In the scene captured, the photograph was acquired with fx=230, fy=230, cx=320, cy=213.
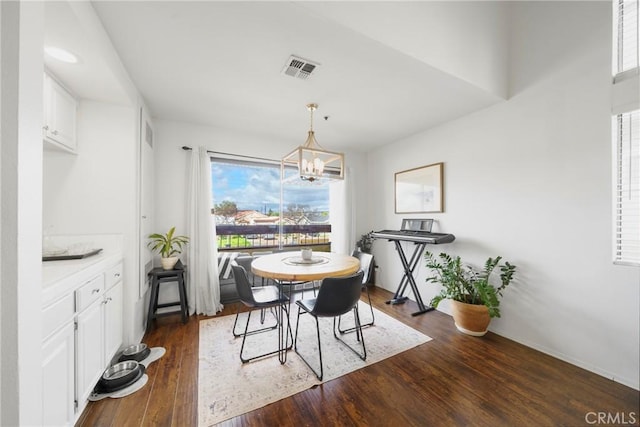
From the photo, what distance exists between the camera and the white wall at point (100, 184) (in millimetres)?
1925

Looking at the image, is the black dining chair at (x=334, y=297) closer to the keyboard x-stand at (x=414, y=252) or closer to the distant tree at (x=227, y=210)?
the keyboard x-stand at (x=414, y=252)

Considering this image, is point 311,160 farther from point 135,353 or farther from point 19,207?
point 135,353

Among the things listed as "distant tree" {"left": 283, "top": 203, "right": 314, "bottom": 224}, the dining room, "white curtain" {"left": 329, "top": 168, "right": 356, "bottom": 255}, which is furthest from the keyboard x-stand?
"distant tree" {"left": 283, "top": 203, "right": 314, "bottom": 224}

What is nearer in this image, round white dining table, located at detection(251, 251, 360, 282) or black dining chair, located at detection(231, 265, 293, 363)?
round white dining table, located at detection(251, 251, 360, 282)

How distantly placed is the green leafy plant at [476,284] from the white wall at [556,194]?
118 millimetres

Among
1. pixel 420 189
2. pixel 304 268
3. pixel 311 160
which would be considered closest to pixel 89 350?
pixel 304 268

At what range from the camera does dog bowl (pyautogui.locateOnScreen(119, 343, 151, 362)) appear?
197 cm

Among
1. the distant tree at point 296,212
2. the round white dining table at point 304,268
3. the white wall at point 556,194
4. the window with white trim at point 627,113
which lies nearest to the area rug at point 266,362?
the round white dining table at point 304,268

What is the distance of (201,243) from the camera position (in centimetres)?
300

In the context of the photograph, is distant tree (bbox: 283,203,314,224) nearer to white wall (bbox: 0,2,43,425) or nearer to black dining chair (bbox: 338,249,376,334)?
black dining chair (bbox: 338,249,376,334)

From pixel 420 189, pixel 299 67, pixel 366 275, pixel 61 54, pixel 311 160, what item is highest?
pixel 299 67

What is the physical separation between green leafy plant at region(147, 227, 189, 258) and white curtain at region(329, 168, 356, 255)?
2378mm

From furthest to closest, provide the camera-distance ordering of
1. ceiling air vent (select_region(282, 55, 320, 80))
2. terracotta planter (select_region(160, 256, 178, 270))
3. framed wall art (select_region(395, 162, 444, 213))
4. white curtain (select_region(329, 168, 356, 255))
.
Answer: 1. white curtain (select_region(329, 168, 356, 255))
2. framed wall art (select_region(395, 162, 444, 213))
3. terracotta planter (select_region(160, 256, 178, 270))
4. ceiling air vent (select_region(282, 55, 320, 80))

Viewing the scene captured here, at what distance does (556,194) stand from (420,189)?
1.48 m
